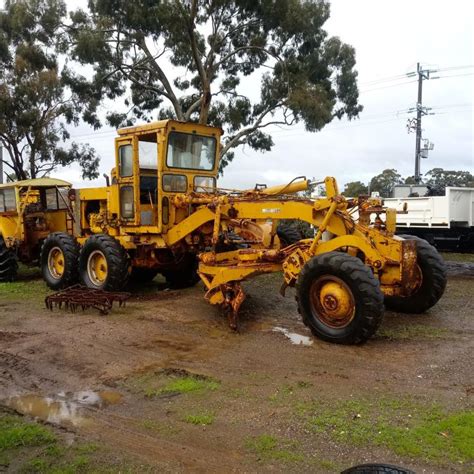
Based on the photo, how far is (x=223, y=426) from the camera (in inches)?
170

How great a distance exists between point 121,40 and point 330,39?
8.74 m

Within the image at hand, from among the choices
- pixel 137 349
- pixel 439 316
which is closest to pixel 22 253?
pixel 137 349

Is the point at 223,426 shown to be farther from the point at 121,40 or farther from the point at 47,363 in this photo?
the point at 121,40

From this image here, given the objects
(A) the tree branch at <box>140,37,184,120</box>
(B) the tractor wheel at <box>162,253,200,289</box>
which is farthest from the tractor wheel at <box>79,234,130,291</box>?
(A) the tree branch at <box>140,37,184,120</box>

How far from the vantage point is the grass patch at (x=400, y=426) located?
3.80m

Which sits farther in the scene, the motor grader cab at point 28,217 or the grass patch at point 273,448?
the motor grader cab at point 28,217

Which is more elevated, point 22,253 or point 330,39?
point 330,39

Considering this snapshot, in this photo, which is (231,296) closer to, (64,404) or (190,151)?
(190,151)

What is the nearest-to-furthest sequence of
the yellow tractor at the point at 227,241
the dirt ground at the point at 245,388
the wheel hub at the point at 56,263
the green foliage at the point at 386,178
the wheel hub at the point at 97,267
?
1. the dirt ground at the point at 245,388
2. the yellow tractor at the point at 227,241
3. the wheel hub at the point at 97,267
4. the wheel hub at the point at 56,263
5. the green foliage at the point at 386,178

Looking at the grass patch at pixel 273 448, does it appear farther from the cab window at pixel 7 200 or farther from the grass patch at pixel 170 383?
the cab window at pixel 7 200

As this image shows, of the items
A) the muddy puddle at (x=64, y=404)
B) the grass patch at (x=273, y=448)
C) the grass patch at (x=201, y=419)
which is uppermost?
the grass patch at (x=273, y=448)

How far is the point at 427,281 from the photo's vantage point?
25.0 feet

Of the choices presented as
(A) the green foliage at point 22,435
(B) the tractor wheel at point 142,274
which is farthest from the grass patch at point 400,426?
(B) the tractor wheel at point 142,274

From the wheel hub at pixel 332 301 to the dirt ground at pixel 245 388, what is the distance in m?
0.33
